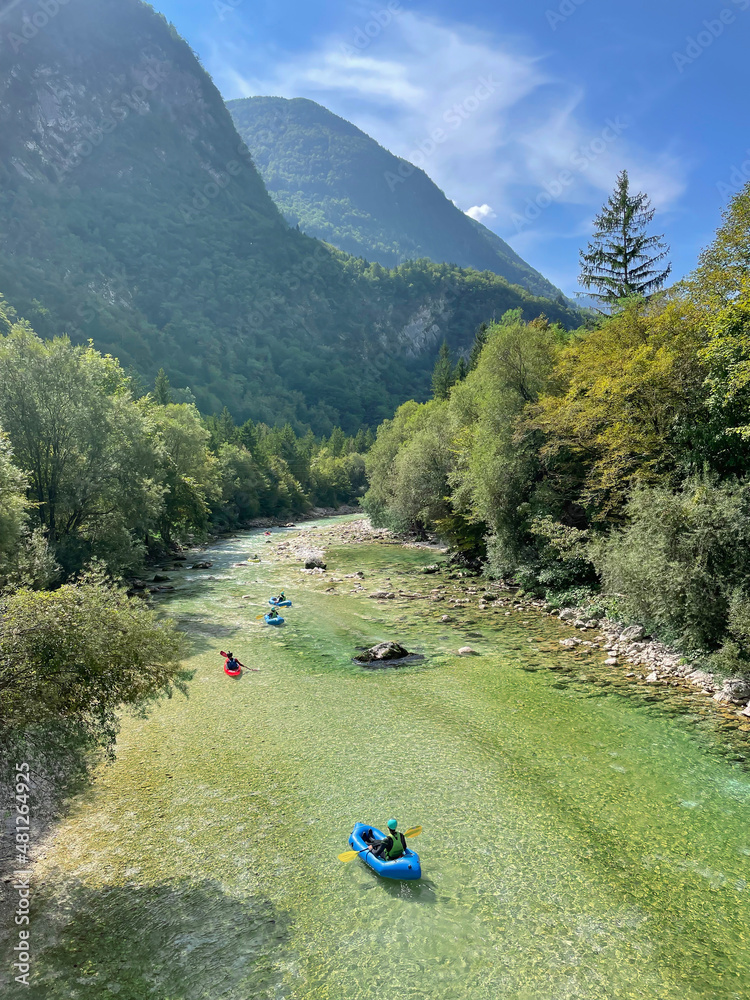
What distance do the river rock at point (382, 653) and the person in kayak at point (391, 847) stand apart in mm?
10220

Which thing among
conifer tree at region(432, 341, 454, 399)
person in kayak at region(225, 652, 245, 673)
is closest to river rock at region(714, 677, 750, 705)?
person in kayak at region(225, 652, 245, 673)

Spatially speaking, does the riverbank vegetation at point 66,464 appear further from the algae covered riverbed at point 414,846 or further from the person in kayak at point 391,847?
the person in kayak at point 391,847

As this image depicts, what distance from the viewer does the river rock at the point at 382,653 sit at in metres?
19.1

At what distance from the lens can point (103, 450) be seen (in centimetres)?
2823

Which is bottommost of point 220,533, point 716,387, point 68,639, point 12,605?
point 220,533

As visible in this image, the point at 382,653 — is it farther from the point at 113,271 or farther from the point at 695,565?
the point at 113,271

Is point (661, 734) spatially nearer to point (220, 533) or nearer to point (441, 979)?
point (441, 979)

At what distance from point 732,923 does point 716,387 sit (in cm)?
1487

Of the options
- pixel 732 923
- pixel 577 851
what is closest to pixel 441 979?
pixel 577 851

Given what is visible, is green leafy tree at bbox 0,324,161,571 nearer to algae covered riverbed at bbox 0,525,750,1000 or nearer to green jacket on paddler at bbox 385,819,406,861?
algae covered riverbed at bbox 0,525,750,1000

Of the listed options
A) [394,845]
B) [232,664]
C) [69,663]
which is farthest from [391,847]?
[232,664]

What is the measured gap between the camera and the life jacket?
28.4 ft

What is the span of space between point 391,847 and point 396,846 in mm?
89
